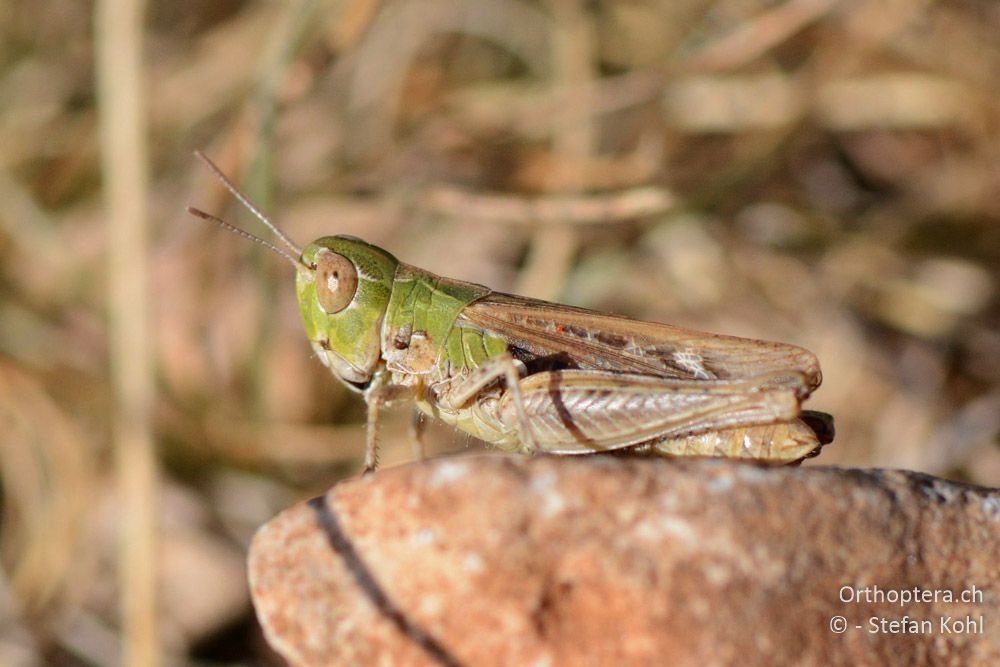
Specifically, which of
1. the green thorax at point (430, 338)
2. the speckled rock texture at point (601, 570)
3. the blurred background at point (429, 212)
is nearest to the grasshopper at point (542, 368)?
the green thorax at point (430, 338)

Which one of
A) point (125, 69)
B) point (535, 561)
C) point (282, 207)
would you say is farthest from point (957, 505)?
point (282, 207)

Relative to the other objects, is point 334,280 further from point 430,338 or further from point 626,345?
point 626,345

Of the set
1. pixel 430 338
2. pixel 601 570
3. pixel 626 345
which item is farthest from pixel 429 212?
pixel 601 570

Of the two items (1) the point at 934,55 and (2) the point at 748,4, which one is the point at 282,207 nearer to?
(2) the point at 748,4

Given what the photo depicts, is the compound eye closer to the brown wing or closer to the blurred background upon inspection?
the brown wing

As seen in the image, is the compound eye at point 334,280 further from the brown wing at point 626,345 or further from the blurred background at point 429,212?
the blurred background at point 429,212

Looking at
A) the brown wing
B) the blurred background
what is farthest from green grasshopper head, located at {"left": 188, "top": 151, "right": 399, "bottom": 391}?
the blurred background

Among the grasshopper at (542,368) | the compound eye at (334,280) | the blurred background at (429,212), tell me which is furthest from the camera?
the blurred background at (429,212)
